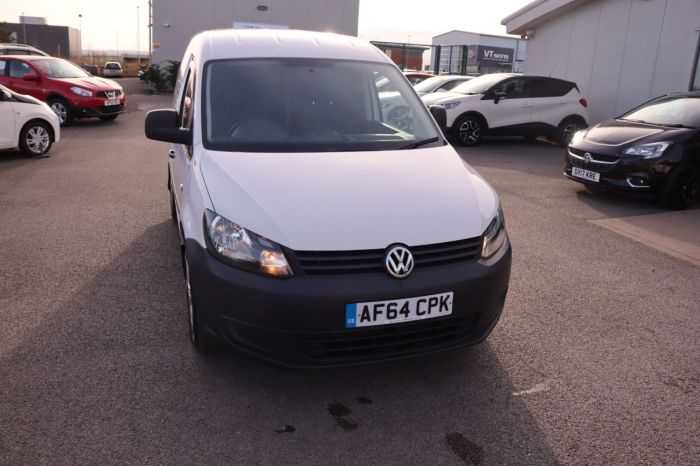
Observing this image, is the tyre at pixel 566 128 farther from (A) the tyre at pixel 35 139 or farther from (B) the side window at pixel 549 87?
(A) the tyre at pixel 35 139

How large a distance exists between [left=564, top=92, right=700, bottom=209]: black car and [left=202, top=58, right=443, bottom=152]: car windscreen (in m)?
4.34

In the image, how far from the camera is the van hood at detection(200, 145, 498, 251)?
292cm

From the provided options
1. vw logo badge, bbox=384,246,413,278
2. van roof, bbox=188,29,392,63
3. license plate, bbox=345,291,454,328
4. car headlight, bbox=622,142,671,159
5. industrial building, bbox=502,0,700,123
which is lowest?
license plate, bbox=345,291,454,328

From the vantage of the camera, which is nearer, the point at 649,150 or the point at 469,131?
the point at 649,150

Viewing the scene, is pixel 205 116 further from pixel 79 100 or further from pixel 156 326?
pixel 79 100

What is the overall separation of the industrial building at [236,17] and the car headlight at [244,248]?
89.0ft

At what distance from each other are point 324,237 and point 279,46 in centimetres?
211

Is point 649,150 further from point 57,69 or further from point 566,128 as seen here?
point 57,69

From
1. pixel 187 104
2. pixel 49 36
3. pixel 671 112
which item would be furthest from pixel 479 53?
pixel 49 36

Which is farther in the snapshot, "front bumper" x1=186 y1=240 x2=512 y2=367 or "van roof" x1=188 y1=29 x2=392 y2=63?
"van roof" x1=188 y1=29 x2=392 y2=63

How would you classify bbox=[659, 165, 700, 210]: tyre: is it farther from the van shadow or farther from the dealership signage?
the dealership signage

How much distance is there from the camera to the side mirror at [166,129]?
12.7 feet

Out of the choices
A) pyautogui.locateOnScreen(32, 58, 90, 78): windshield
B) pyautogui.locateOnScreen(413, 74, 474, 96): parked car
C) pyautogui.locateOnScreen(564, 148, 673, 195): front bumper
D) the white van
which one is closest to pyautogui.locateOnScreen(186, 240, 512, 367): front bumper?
the white van

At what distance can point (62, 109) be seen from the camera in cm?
1452
